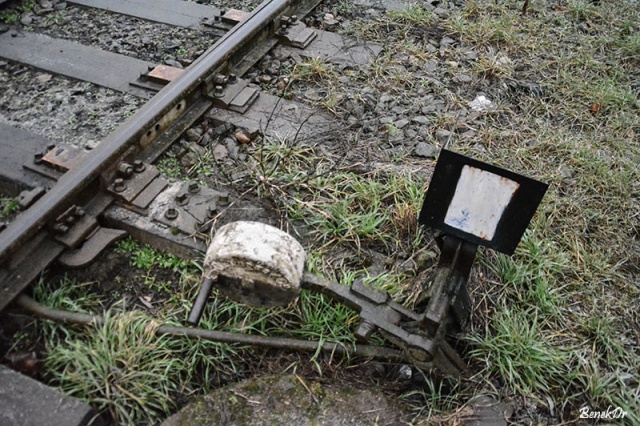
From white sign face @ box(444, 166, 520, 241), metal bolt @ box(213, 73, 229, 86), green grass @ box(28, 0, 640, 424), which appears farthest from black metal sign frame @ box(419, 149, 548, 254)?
metal bolt @ box(213, 73, 229, 86)

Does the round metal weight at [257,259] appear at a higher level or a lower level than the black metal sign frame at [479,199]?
lower

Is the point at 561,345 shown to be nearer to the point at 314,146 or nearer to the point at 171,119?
the point at 314,146

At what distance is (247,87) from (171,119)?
57 cm

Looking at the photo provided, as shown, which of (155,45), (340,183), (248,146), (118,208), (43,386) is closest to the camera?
(43,386)

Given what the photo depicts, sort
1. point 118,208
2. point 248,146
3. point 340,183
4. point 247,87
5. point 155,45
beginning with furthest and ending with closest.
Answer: point 155,45, point 247,87, point 248,146, point 340,183, point 118,208

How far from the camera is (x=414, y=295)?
8.27 ft

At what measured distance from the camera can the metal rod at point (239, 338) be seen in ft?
7.66

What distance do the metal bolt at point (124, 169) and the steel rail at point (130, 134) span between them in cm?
4

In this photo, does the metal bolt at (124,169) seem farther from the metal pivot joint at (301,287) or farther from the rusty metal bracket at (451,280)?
the rusty metal bracket at (451,280)

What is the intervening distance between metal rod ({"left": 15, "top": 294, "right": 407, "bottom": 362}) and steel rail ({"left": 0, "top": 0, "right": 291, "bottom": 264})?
0.96ft

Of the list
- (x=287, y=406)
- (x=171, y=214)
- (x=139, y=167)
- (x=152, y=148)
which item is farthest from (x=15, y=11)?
(x=287, y=406)

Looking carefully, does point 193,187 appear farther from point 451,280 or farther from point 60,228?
point 451,280

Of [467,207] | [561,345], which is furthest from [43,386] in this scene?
[561,345]

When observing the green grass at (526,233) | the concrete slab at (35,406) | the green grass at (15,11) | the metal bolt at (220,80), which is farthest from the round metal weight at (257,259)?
the green grass at (15,11)
